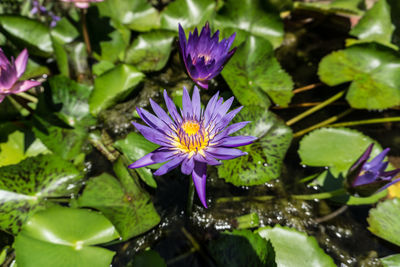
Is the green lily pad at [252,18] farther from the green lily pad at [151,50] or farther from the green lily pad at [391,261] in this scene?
the green lily pad at [391,261]

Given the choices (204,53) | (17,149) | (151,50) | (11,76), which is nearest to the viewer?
(204,53)

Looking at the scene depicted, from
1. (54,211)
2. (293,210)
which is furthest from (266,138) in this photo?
(54,211)

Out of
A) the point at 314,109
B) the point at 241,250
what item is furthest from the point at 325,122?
the point at 241,250

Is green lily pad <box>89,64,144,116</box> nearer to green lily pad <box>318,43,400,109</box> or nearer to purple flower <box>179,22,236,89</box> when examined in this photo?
purple flower <box>179,22,236,89</box>

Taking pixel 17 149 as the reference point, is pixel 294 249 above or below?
below

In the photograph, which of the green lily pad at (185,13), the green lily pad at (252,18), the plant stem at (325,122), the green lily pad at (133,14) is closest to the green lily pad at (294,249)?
the plant stem at (325,122)

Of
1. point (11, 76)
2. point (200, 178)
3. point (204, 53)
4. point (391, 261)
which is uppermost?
point (204, 53)

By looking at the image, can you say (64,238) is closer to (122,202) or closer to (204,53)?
(122,202)

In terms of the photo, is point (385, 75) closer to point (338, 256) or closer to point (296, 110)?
point (296, 110)
